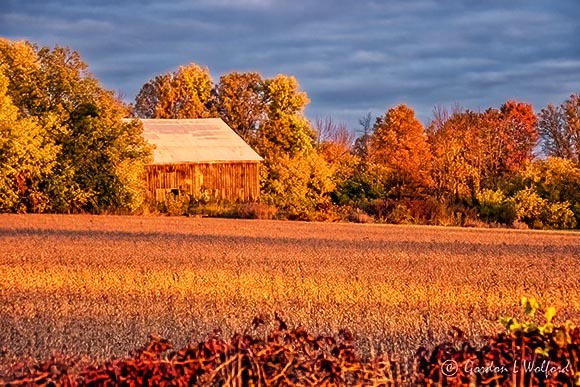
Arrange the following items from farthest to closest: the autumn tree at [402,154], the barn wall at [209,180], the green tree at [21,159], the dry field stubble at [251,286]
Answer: the autumn tree at [402,154]
the barn wall at [209,180]
the green tree at [21,159]
the dry field stubble at [251,286]

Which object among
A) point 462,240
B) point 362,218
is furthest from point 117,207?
point 462,240

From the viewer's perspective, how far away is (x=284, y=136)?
70375 mm

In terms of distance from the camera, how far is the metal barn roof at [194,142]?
56.4 meters

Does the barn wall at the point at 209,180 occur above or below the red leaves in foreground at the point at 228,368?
above

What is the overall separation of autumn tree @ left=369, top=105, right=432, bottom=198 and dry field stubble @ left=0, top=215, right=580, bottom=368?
2839 centimetres

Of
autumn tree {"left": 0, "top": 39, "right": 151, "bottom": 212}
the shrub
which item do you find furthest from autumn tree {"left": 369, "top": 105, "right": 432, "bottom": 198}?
autumn tree {"left": 0, "top": 39, "right": 151, "bottom": 212}

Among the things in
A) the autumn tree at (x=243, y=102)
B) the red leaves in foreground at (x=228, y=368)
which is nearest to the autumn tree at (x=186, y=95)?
the autumn tree at (x=243, y=102)

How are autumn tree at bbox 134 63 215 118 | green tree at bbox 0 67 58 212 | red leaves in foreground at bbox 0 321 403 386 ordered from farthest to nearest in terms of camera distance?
autumn tree at bbox 134 63 215 118 → green tree at bbox 0 67 58 212 → red leaves in foreground at bbox 0 321 403 386

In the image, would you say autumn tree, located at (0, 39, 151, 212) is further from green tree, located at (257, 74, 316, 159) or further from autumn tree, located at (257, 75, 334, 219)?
green tree, located at (257, 74, 316, 159)

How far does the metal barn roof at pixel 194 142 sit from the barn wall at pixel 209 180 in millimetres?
→ 466

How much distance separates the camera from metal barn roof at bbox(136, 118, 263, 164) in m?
56.4

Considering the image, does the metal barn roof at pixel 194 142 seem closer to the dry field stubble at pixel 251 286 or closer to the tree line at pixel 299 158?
the tree line at pixel 299 158

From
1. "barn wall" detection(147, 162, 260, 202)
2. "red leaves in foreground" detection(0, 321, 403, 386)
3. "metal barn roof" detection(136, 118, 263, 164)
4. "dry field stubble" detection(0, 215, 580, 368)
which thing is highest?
"metal barn roof" detection(136, 118, 263, 164)

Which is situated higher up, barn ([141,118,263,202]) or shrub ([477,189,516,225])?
barn ([141,118,263,202])
